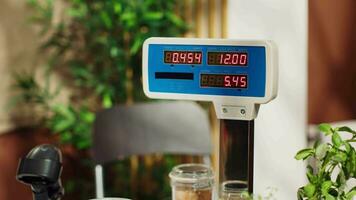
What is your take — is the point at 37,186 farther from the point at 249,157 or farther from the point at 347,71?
the point at 347,71

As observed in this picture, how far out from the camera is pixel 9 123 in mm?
2789

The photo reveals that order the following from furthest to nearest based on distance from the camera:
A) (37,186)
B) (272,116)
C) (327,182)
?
(272,116) → (37,186) → (327,182)

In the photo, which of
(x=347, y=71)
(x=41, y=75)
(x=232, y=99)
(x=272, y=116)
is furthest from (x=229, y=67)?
(x=347, y=71)

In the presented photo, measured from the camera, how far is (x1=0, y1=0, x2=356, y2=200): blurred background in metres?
2.82

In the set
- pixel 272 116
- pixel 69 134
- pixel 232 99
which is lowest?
pixel 69 134

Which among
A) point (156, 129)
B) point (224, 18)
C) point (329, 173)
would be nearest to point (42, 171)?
point (329, 173)

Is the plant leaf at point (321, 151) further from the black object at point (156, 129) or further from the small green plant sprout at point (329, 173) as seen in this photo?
the black object at point (156, 129)

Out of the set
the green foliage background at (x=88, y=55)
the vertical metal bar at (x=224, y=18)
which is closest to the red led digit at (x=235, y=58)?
the green foliage background at (x=88, y=55)

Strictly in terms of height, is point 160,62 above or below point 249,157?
above

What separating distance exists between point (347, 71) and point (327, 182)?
2547 mm

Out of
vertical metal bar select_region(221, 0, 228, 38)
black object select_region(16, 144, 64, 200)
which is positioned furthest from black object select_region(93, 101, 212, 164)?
black object select_region(16, 144, 64, 200)

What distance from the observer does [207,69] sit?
0.91 meters

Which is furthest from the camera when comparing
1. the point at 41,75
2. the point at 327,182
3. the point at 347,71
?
the point at 347,71

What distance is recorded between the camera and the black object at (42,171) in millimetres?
960
